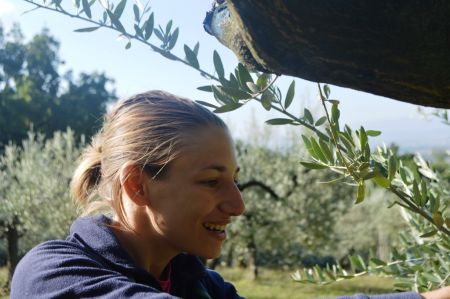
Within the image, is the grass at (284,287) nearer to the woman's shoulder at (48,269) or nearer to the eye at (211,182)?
the eye at (211,182)

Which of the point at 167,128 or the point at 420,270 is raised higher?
the point at 167,128

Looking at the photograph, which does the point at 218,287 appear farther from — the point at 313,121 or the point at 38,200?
the point at 38,200

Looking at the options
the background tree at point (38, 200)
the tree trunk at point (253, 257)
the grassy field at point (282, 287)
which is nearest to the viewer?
the grassy field at point (282, 287)

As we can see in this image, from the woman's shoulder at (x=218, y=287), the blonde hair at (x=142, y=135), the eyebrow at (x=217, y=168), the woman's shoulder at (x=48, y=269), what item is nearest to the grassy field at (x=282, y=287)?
the woman's shoulder at (x=218, y=287)

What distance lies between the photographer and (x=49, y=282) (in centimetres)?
117

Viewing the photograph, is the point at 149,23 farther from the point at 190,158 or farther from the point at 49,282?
the point at 49,282

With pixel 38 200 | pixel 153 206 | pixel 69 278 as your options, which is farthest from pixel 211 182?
pixel 38 200

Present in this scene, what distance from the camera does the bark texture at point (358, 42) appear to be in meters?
0.79

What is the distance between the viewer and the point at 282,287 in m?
15.7

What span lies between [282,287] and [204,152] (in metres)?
14.9

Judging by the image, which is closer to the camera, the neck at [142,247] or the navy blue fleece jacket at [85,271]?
the navy blue fleece jacket at [85,271]

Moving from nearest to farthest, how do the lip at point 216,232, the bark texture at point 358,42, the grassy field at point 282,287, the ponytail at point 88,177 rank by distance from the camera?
the bark texture at point 358,42 < the lip at point 216,232 < the ponytail at point 88,177 < the grassy field at point 282,287

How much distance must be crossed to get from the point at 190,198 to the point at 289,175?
55.8 feet

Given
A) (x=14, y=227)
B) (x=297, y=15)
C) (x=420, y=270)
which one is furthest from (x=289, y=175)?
(x=297, y=15)
